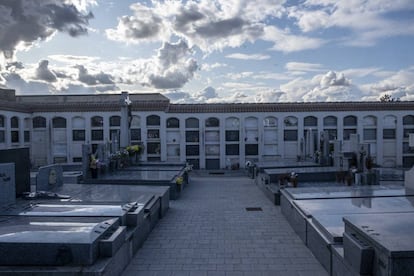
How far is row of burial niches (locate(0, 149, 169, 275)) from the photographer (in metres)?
3.82

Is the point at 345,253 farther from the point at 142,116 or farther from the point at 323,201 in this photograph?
the point at 142,116

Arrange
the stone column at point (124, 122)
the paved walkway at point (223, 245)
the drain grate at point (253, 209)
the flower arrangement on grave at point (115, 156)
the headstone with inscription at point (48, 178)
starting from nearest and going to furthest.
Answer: the paved walkway at point (223, 245) → the headstone with inscription at point (48, 178) → the drain grate at point (253, 209) → the flower arrangement on grave at point (115, 156) → the stone column at point (124, 122)

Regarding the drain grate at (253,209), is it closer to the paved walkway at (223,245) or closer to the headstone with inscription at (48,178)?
the paved walkway at (223,245)

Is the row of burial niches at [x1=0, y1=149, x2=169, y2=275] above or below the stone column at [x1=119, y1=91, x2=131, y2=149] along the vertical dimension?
below

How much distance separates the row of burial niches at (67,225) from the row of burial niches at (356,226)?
8.66 ft

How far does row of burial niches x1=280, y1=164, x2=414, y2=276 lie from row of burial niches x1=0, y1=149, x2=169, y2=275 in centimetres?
264

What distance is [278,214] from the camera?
313 inches

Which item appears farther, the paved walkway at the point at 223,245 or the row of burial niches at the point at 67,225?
the paved walkway at the point at 223,245

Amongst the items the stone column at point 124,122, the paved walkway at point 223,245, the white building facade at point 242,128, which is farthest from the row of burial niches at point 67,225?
the white building facade at point 242,128

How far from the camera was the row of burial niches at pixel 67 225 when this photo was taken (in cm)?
382

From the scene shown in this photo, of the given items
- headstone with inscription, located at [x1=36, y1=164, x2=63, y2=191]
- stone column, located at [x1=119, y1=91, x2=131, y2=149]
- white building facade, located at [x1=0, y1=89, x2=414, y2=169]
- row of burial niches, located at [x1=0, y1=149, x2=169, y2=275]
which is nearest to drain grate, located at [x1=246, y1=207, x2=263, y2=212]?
row of burial niches, located at [x1=0, y1=149, x2=169, y2=275]

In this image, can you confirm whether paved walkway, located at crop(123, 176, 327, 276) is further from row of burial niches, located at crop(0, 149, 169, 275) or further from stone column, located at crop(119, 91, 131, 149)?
stone column, located at crop(119, 91, 131, 149)

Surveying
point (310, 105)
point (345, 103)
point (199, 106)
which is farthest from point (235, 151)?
point (345, 103)

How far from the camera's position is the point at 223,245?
5715 mm
